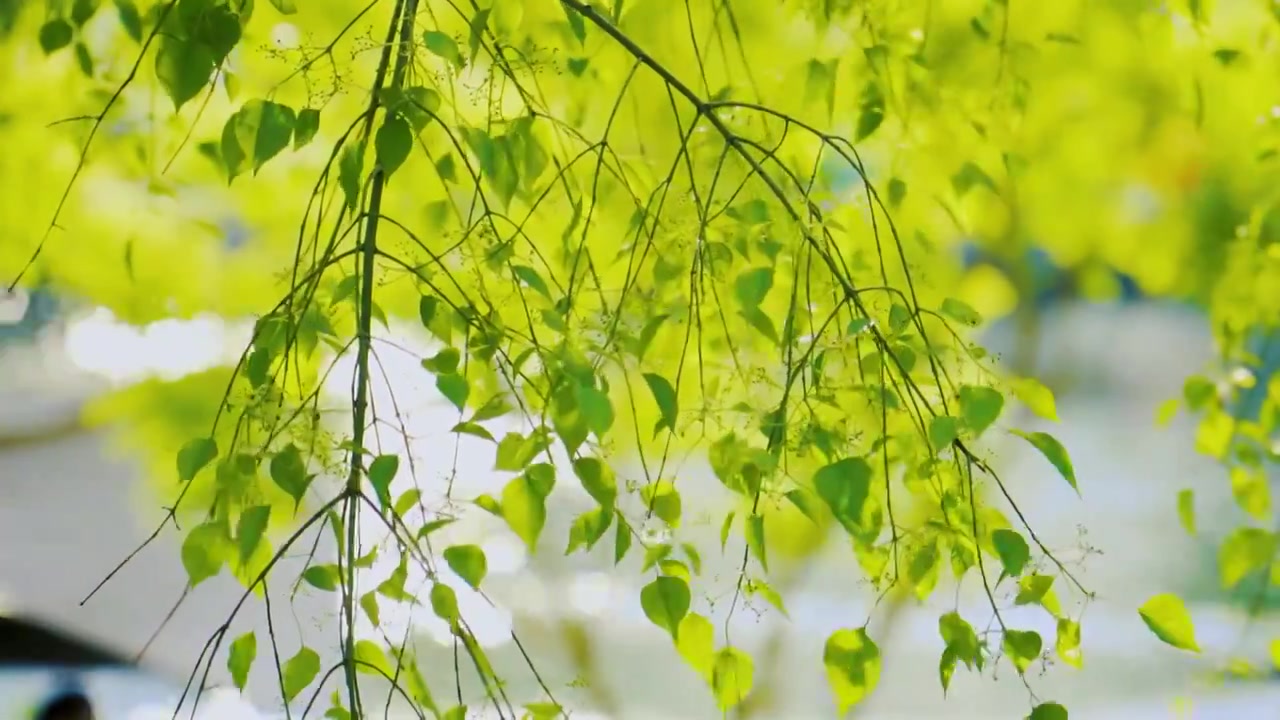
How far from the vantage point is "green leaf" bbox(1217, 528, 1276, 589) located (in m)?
1.12

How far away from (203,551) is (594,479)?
0.23 meters

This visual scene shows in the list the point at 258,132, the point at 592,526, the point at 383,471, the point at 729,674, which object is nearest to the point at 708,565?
the point at 729,674

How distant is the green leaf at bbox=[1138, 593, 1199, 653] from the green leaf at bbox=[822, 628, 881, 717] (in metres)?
0.18

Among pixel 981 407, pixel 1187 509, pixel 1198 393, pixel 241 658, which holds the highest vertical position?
pixel 1198 393

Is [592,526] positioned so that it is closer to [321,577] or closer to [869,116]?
[321,577]

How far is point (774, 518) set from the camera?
3.65 ft

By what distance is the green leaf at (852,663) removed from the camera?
71 centimetres

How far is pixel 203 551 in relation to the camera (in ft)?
2.11

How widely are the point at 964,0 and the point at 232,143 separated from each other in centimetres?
77

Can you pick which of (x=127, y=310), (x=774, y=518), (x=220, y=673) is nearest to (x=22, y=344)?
(x=127, y=310)

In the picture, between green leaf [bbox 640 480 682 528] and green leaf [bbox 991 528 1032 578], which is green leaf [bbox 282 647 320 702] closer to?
green leaf [bbox 640 480 682 528]

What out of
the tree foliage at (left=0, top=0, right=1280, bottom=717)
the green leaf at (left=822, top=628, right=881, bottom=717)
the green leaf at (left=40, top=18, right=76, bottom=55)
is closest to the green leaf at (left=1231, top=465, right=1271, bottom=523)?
the tree foliage at (left=0, top=0, right=1280, bottom=717)

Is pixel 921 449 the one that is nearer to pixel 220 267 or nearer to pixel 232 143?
pixel 232 143

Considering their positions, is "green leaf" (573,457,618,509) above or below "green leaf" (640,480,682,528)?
below
